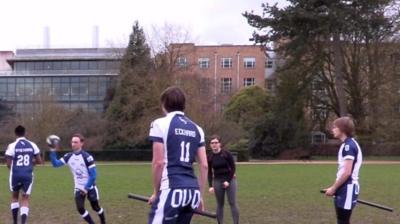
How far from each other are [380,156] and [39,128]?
3081 cm

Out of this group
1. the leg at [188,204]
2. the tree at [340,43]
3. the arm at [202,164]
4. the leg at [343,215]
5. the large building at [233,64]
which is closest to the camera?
the leg at [188,204]

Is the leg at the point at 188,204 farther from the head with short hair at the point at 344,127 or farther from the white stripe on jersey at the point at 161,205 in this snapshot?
the head with short hair at the point at 344,127

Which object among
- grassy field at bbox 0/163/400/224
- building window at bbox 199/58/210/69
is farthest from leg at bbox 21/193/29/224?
building window at bbox 199/58/210/69

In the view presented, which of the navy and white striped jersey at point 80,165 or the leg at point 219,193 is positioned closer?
the navy and white striped jersey at point 80,165

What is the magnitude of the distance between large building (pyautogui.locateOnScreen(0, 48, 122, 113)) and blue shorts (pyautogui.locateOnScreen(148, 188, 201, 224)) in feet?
246

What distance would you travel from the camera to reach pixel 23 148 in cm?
1321

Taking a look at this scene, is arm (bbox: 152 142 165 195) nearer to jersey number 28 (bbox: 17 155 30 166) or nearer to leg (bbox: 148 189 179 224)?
leg (bbox: 148 189 179 224)

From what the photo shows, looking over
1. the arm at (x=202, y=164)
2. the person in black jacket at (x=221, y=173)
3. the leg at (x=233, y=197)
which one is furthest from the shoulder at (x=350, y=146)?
the leg at (x=233, y=197)

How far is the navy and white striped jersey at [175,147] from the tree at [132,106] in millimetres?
50949

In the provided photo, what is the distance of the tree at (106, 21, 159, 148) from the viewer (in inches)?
2303

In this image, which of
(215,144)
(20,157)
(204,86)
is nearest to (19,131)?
(20,157)

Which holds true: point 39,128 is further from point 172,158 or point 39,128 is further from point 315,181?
point 172,158

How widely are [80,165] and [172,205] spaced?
653 centimetres

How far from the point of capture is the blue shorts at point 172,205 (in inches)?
245
